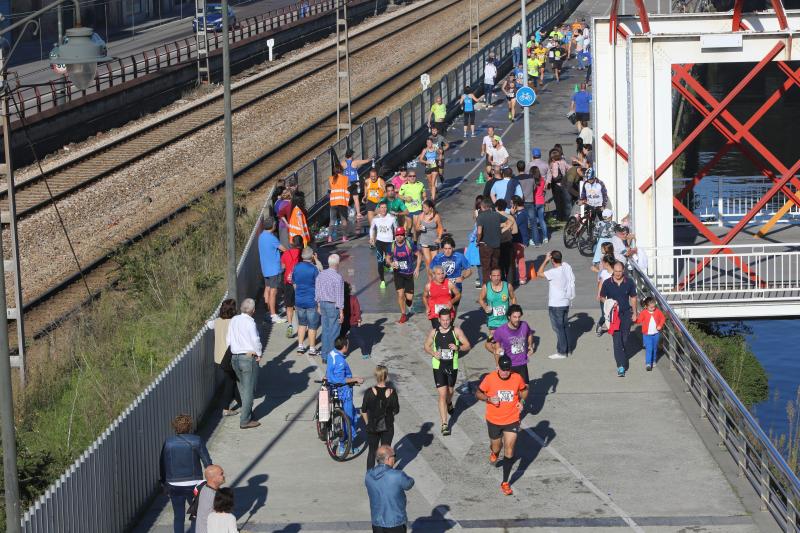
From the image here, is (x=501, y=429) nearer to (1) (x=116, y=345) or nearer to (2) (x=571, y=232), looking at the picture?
(1) (x=116, y=345)

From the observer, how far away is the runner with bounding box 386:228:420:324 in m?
21.1

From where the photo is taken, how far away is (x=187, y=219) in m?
34.5

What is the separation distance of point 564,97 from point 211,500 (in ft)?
122

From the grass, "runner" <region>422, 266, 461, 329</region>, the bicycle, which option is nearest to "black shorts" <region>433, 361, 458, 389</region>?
the bicycle

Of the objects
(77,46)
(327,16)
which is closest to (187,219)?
(77,46)

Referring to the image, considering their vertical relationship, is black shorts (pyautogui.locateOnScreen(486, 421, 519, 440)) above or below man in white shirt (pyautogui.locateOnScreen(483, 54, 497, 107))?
above

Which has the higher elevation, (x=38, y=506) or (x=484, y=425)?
(x=38, y=506)

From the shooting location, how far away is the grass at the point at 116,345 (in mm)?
16344

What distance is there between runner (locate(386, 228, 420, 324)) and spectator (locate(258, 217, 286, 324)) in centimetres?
173

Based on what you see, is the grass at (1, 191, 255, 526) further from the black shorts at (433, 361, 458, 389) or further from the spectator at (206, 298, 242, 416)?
the black shorts at (433, 361, 458, 389)

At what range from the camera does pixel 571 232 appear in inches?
1022

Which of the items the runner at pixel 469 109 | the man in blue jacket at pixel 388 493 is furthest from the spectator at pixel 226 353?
the runner at pixel 469 109

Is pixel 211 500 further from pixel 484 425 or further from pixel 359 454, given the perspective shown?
pixel 484 425

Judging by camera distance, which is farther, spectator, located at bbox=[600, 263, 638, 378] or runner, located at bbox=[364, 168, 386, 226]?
runner, located at bbox=[364, 168, 386, 226]
